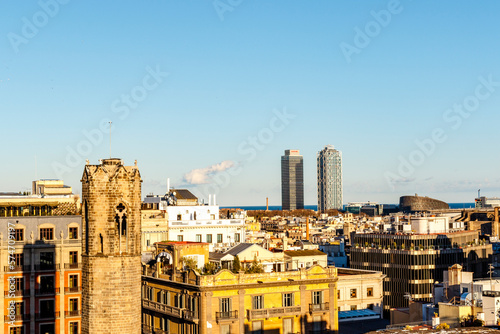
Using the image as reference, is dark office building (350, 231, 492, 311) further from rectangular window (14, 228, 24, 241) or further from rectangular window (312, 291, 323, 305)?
rectangular window (14, 228, 24, 241)

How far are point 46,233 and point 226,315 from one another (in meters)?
25.6

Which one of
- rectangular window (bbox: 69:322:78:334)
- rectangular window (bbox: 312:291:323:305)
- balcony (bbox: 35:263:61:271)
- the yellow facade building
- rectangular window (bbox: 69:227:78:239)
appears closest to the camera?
the yellow facade building

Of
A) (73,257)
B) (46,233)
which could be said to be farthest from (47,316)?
(46,233)

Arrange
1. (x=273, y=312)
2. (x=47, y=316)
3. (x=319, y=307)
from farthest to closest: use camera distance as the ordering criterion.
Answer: (x=47, y=316), (x=319, y=307), (x=273, y=312)

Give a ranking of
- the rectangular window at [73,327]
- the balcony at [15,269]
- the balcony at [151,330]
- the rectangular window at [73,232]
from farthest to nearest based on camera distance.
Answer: the rectangular window at [73,232] → the rectangular window at [73,327] → the balcony at [151,330] → the balcony at [15,269]

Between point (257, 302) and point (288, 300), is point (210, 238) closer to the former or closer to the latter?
point (288, 300)

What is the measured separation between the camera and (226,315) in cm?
8425

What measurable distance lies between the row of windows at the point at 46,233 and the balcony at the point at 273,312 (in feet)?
83.2

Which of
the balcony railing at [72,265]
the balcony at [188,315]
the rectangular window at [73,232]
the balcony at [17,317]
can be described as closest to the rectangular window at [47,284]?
the balcony railing at [72,265]

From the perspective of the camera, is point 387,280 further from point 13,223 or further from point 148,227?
point 13,223

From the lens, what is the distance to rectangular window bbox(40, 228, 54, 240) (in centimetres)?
9438

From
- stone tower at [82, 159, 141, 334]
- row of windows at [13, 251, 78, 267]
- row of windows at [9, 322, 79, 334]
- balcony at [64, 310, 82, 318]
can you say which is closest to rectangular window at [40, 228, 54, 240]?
row of windows at [13, 251, 78, 267]

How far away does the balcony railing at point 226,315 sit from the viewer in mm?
83875

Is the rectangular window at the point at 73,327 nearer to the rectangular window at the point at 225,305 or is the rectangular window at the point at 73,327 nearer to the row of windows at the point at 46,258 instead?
the row of windows at the point at 46,258
